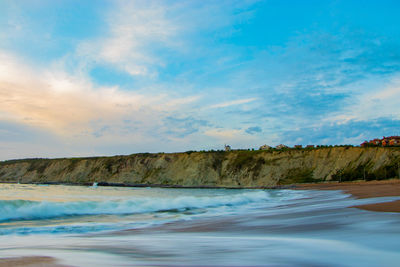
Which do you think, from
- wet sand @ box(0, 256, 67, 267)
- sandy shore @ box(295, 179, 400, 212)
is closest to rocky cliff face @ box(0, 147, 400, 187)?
sandy shore @ box(295, 179, 400, 212)

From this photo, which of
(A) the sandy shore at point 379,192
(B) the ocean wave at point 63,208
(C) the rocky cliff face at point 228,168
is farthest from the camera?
(C) the rocky cliff face at point 228,168

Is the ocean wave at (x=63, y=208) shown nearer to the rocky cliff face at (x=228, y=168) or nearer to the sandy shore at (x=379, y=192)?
the sandy shore at (x=379, y=192)

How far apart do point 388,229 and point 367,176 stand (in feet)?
153

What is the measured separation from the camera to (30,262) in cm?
310

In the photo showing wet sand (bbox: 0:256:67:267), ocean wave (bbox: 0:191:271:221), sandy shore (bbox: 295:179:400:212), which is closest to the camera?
wet sand (bbox: 0:256:67:267)

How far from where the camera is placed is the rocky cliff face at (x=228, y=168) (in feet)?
158

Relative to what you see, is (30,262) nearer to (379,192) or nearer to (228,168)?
(379,192)

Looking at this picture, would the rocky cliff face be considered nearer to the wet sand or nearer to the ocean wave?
the ocean wave

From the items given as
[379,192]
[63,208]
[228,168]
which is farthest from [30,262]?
[228,168]

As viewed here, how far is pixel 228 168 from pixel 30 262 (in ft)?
190

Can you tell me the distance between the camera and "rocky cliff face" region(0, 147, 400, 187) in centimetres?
4816

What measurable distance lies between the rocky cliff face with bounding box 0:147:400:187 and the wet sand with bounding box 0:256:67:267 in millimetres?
48129

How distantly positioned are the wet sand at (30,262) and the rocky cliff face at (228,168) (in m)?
48.1

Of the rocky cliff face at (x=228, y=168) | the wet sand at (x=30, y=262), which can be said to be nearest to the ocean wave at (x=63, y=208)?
the wet sand at (x=30, y=262)
